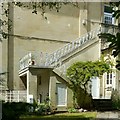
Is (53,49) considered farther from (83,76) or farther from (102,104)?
(102,104)

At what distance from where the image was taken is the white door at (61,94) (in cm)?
1548

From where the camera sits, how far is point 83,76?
15.1 m

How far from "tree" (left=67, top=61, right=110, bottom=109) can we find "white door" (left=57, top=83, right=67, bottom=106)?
468 millimetres

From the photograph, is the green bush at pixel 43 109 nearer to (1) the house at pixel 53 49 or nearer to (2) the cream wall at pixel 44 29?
(1) the house at pixel 53 49

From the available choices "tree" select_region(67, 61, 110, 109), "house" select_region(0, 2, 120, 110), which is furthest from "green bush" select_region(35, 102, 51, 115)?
"tree" select_region(67, 61, 110, 109)

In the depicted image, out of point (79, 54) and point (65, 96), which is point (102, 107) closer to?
point (65, 96)

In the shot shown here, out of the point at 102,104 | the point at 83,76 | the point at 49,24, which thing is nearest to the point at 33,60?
the point at 83,76

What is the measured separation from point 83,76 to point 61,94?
1652mm

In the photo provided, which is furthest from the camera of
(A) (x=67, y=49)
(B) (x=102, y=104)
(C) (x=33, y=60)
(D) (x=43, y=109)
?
(A) (x=67, y=49)

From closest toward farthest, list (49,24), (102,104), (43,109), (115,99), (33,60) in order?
(43,109)
(33,60)
(102,104)
(115,99)
(49,24)

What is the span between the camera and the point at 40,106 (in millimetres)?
14625

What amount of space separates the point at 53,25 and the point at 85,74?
5793mm

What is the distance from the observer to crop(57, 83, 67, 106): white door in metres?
15.5

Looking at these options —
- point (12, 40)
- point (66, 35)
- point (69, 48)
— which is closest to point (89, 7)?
point (66, 35)
